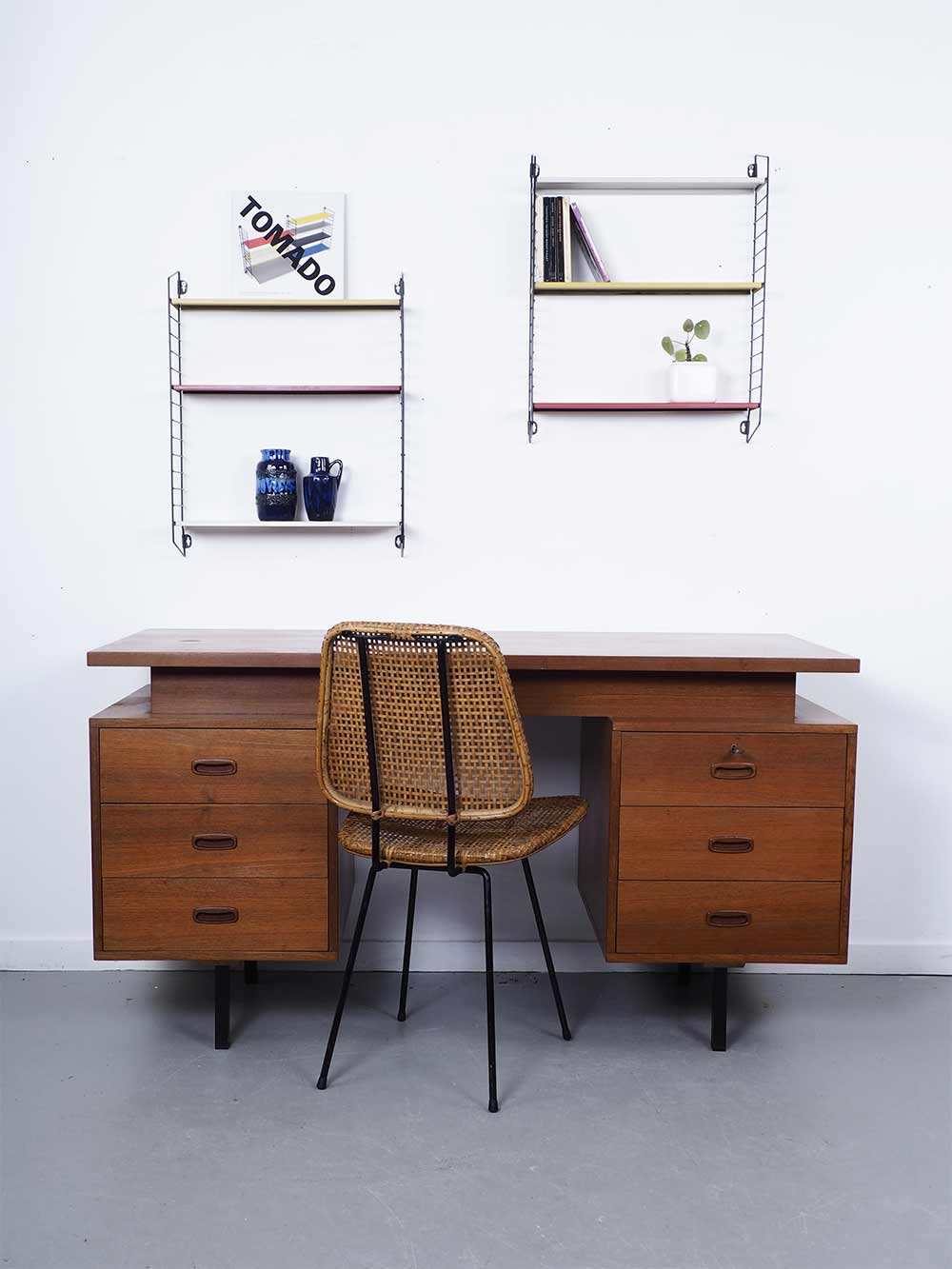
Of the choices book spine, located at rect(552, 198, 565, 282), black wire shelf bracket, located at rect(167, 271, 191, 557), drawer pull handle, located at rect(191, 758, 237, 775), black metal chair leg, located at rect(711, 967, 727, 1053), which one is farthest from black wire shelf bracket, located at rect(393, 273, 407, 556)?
black metal chair leg, located at rect(711, 967, 727, 1053)

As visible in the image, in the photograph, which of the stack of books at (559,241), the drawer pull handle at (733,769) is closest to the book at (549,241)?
the stack of books at (559,241)

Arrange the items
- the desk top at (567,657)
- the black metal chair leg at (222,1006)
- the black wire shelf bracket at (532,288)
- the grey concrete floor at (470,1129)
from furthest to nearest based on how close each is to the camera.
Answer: the black wire shelf bracket at (532,288) < the black metal chair leg at (222,1006) < the desk top at (567,657) < the grey concrete floor at (470,1129)

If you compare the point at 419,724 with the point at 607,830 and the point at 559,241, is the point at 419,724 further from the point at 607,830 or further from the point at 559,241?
the point at 559,241

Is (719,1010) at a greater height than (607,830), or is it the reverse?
(607,830)

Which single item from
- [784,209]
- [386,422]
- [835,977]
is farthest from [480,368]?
[835,977]

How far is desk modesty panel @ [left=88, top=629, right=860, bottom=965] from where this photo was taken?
6.80 ft

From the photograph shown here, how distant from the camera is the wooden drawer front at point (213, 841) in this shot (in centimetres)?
208

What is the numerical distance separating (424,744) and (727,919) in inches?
31.5

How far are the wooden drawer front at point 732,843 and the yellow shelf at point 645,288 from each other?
1.32 meters

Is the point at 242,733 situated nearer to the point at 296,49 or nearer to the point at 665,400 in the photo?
the point at 665,400

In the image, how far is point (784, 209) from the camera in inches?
100

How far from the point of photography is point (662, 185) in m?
2.50

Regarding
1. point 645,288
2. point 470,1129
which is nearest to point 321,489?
point 645,288

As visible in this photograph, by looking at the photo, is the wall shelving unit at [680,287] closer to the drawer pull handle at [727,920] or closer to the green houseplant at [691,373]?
the green houseplant at [691,373]
